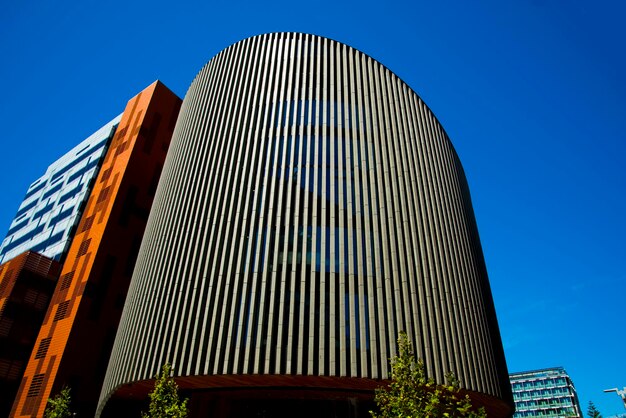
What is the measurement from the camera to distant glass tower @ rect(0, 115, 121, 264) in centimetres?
4394

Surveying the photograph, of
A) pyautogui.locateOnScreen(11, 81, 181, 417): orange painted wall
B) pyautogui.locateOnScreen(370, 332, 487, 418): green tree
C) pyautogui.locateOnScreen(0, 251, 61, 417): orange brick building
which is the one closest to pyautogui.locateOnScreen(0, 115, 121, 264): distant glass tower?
pyautogui.locateOnScreen(0, 251, 61, 417): orange brick building

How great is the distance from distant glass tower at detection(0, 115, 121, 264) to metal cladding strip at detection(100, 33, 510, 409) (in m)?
18.2

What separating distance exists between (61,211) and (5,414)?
21.3 meters

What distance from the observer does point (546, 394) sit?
116 meters

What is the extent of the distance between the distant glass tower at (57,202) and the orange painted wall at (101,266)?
2696 millimetres

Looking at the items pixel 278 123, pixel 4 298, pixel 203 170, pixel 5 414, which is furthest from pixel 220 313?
pixel 4 298

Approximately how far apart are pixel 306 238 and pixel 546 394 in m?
122

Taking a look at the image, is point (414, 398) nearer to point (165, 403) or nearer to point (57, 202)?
point (165, 403)

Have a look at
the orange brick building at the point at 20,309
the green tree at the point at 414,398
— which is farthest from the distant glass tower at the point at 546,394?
the green tree at the point at 414,398

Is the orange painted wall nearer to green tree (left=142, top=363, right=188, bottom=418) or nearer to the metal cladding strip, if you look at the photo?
the metal cladding strip

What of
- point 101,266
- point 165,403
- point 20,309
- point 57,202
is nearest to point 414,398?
point 165,403

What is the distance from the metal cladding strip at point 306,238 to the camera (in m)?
20.3

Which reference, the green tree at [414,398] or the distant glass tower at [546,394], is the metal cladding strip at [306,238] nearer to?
the green tree at [414,398]

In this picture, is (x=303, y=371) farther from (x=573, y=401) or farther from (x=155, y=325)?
(x=573, y=401)
